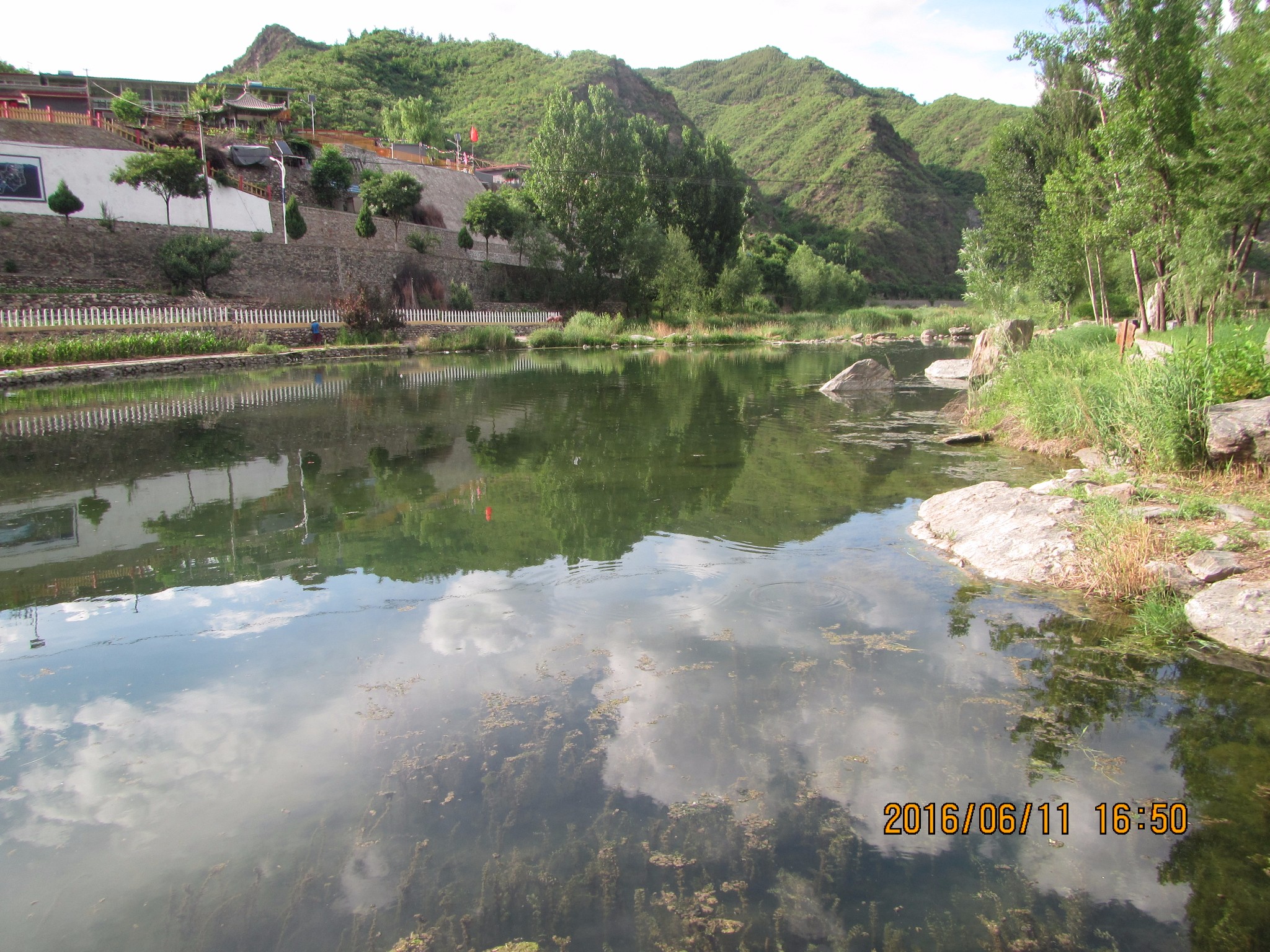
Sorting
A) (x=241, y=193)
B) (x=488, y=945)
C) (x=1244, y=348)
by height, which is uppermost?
(x=241, y=193)

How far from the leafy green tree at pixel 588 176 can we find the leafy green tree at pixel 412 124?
27.4 metres

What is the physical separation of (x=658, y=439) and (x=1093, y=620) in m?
7.21

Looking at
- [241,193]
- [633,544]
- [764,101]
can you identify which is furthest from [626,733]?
[764,101]

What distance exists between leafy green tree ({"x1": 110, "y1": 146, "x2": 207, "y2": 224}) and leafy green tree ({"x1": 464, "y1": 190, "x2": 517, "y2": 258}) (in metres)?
12.7

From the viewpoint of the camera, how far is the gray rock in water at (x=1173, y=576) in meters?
5.27

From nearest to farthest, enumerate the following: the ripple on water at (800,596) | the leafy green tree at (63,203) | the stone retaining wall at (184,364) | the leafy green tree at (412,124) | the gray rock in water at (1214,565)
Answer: the gray rock in water at (1214,565) → the ripple on water at (800,596) → the stone retaining wall at (184,364) → the leafy green tree at (63,203) → the leafy green tree at (412,124)

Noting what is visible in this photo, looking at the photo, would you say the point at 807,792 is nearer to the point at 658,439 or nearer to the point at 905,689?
the point at 905,689

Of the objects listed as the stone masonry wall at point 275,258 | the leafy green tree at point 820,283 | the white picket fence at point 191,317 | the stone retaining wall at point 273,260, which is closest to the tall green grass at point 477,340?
the white picket fence at point 191,317

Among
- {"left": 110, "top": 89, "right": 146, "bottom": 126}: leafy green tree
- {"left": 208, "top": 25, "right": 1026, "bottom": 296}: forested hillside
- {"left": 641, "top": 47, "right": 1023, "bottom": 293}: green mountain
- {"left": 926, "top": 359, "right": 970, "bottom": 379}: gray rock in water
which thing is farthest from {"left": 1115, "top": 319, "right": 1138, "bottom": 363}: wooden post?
{"left": 641, "top": 47, "right": 1023, "bottom": 293}: green mountain

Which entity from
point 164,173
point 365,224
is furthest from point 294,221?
point 164,173

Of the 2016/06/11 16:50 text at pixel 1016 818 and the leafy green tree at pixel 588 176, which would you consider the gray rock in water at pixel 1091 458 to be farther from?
the leafy green tree at pixel 588 176

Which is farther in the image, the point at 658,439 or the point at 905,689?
the point at 658,439

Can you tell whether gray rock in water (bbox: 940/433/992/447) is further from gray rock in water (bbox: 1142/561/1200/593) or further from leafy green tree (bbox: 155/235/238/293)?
leafy green tree (bbox: 155/235/238/293)

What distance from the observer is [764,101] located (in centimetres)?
12169
